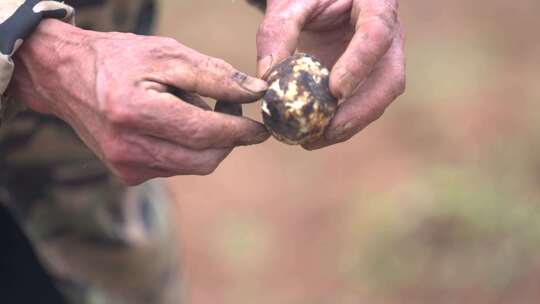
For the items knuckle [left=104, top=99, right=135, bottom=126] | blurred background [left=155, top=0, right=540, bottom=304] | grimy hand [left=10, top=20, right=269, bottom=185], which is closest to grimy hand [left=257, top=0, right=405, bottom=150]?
grimy hand [left=10, top=20, right=269, bottom=185]

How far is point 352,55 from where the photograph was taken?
133 cm

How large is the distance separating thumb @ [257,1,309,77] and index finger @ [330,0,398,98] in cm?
10

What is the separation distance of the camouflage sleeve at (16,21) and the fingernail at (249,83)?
306mm

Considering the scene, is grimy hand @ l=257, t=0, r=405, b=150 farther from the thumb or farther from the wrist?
the wrist

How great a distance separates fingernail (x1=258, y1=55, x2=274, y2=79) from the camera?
4.53ft

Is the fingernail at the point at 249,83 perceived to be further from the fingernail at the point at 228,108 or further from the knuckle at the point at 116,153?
the knuckle at the point at 116,153

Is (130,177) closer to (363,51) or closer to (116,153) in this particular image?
(116,153)

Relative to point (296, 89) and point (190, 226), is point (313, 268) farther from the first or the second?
point (296, 89)

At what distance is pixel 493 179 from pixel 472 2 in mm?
1259

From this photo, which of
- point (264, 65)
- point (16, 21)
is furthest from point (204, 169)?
point (16, 21)

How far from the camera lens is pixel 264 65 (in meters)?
1.39

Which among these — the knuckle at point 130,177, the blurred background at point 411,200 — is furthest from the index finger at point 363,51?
the blurred background at point 411,200

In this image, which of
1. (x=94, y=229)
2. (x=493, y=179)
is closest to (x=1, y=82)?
(x=94, y=229)

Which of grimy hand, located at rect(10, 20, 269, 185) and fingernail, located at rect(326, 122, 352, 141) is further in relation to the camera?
fingernail, located at rect(326, 122, 352, 141)
